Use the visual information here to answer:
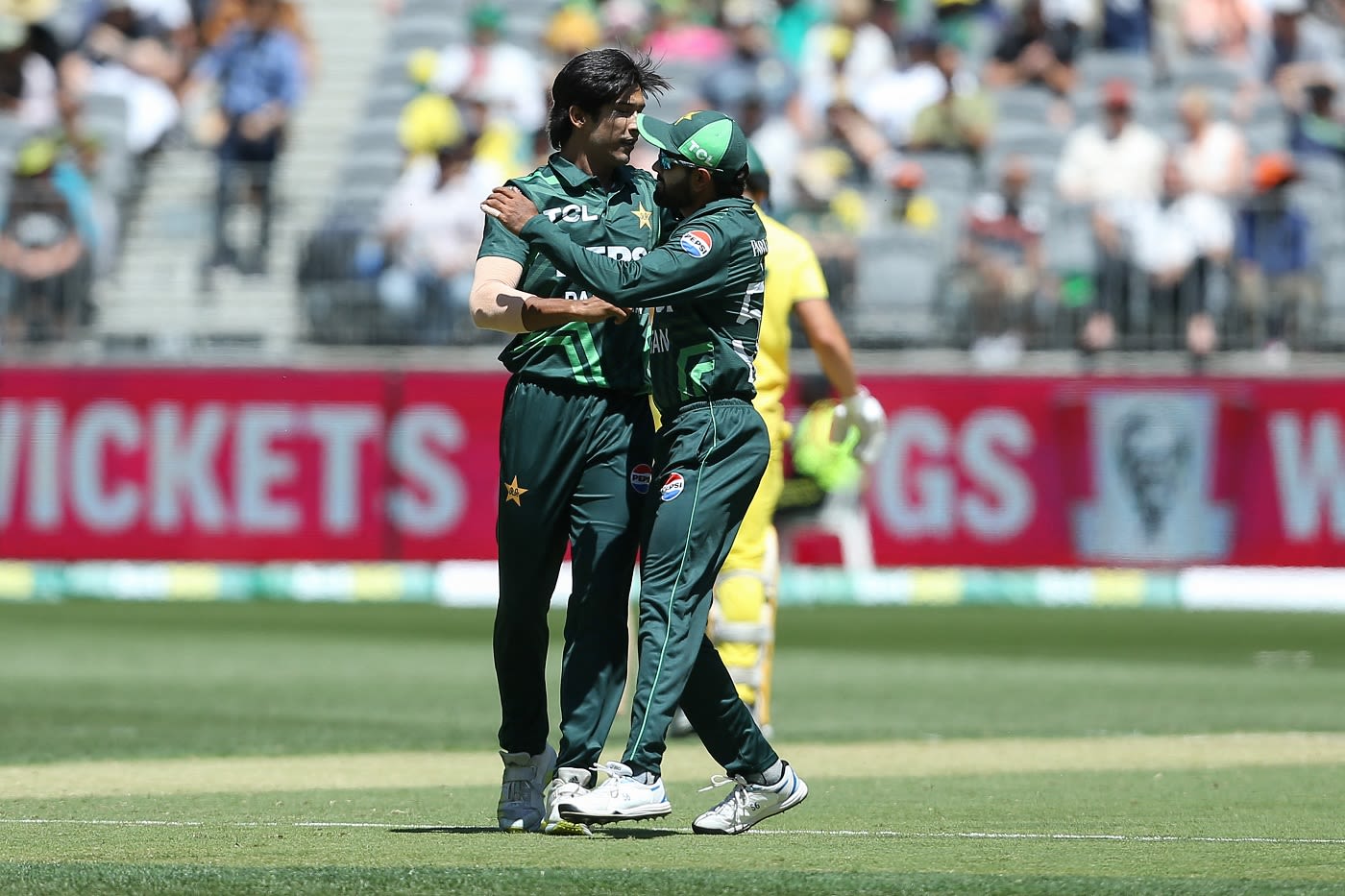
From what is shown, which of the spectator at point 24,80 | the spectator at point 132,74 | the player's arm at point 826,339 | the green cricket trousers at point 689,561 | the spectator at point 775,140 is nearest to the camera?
the green cricket trousers at point 689,561

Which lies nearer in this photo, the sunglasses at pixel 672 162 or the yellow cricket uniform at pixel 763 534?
the sunglasses at pixel 672 162

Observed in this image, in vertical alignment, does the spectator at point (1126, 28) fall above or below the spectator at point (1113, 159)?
above

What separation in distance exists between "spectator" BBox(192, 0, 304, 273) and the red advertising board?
6.83ft

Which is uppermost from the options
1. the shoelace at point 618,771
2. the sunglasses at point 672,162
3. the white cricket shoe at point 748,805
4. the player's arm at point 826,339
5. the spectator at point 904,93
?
the spectator at point 904,93

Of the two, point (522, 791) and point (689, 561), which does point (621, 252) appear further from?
point (522, 791)

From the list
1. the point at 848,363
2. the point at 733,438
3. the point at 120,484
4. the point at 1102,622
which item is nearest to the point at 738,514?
the point at 733,438

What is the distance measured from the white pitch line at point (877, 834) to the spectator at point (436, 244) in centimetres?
1164

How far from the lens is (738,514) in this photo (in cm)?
750

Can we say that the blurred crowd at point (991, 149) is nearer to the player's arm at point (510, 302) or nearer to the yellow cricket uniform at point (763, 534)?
the yellow cricket uniform at point (763, 534)

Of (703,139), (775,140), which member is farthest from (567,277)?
(775,140)

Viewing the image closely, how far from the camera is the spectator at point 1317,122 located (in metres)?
20.2

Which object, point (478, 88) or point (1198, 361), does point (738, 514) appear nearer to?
point (1198, 361)

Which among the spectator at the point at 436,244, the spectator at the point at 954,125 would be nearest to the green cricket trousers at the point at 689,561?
the spectator at the point at 436,244

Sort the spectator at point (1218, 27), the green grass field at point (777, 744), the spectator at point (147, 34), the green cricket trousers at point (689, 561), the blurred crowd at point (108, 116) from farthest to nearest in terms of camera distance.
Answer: the spectator at point (147, 34)
the spectator at point (1218, 27)
the blurred crowd at point (108, 116)
the green cricket trousers at point (689, 561)
the green grass field at point (777, 744)
